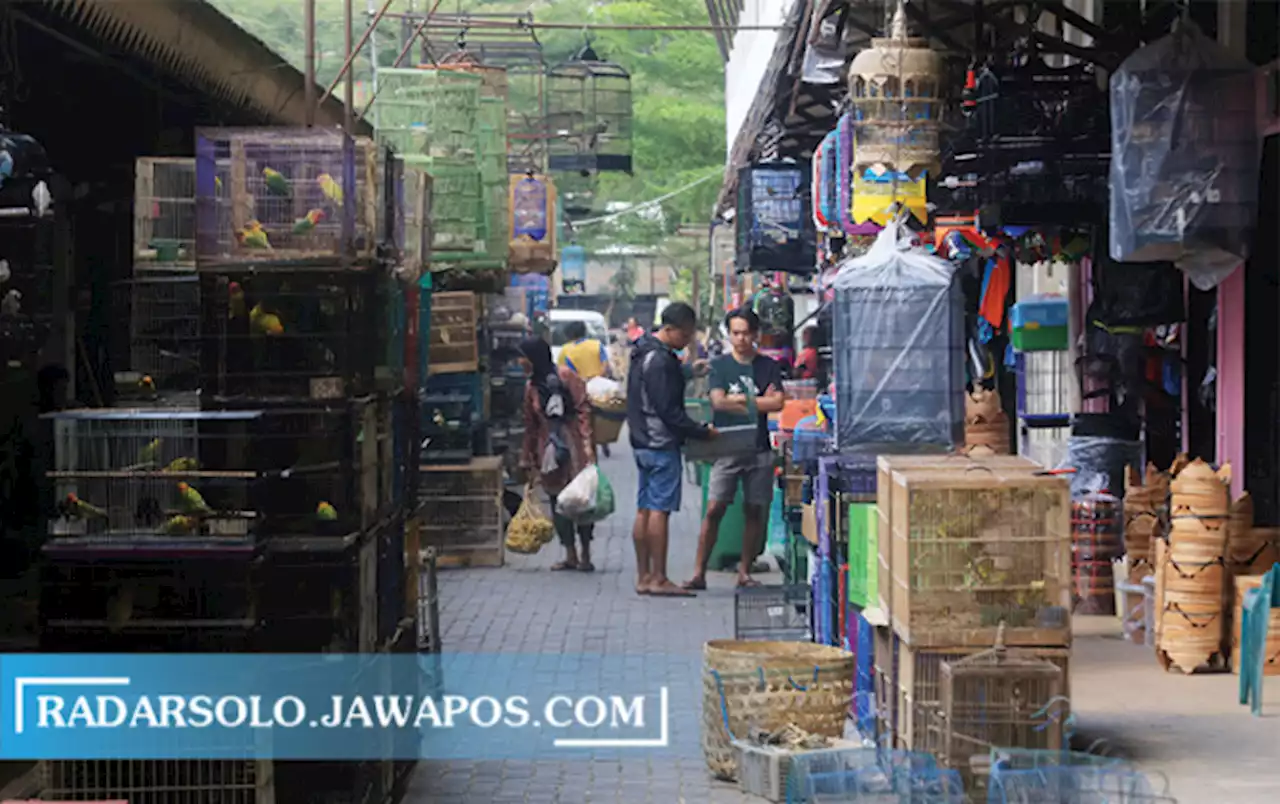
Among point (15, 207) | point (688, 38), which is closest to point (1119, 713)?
point (15, 207)

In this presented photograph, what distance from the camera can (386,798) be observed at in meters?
9.11

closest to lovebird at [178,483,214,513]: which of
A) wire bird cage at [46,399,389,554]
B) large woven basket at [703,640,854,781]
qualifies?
wire bird cage at [46,399,389,554]

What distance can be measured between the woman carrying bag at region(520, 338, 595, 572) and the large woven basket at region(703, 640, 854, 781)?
865 centimetres

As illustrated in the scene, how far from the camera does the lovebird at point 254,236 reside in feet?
28.2

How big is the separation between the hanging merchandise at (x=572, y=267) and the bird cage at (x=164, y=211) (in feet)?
140

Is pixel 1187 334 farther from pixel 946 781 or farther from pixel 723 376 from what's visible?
pixel 946 781

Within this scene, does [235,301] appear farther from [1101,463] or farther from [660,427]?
[660,427]

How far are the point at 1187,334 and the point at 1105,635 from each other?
222 cm

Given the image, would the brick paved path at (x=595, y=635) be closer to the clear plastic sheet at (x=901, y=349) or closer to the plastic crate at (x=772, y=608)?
the plastic crate at (x=772, y=608)

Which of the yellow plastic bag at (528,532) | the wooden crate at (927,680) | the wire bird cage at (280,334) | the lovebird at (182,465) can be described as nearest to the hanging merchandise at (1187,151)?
the wooden crate at (927,680)

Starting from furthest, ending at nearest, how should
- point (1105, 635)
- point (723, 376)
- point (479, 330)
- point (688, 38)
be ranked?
point (688, 38) < point (479, 330) < point (723, 376) < point (1105, 635)

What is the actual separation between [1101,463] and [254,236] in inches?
309

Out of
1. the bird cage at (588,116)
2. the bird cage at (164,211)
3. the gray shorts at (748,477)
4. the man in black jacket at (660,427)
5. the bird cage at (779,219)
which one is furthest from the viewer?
the bird cage at (588,116)
